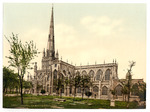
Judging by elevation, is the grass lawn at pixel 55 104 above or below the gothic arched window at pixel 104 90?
below

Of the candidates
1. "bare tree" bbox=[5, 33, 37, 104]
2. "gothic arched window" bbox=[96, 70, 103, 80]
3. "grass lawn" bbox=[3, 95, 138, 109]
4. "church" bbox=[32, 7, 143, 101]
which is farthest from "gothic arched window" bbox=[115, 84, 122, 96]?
"bare tree" bbox=[5, 33, 37, 104]

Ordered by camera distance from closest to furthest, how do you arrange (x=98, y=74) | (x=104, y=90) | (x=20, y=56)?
(x=20, y=56), (x=104, y=90), (x=98, y=74)

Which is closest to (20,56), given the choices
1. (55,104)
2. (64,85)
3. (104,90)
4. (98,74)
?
(55,104)

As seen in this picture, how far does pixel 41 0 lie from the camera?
42.7ft

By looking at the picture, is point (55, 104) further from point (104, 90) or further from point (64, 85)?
point (104, 90)

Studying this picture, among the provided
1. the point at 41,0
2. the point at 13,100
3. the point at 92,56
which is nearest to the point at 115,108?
the point at 92,56

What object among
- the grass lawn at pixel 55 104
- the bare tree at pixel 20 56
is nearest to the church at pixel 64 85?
the grass lawn at pixel 55 104

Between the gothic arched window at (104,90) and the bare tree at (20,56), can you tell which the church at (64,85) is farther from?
the bare tree at (20,56)

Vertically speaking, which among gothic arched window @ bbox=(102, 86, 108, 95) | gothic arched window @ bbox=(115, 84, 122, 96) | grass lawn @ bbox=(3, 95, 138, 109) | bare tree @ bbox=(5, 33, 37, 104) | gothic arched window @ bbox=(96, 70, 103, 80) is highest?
bare tree @ bbox=(5, 33, 37, 104)

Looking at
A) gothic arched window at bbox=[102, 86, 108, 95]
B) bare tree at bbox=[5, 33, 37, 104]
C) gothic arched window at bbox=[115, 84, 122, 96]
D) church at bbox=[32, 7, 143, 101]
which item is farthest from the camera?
gothic arched window at bbox=[102, 86, 108, 95]

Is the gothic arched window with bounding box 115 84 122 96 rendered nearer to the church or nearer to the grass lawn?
the church

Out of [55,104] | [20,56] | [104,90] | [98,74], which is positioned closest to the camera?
[55,104]

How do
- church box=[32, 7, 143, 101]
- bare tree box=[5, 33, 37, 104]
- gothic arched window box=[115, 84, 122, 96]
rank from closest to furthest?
bare tree box=[5, 33, 37, 104] < gothic arched window box=[115, 84, 122, 96] < church box=[32, 7, 143, 101]

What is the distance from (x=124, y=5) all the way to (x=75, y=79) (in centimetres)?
856
